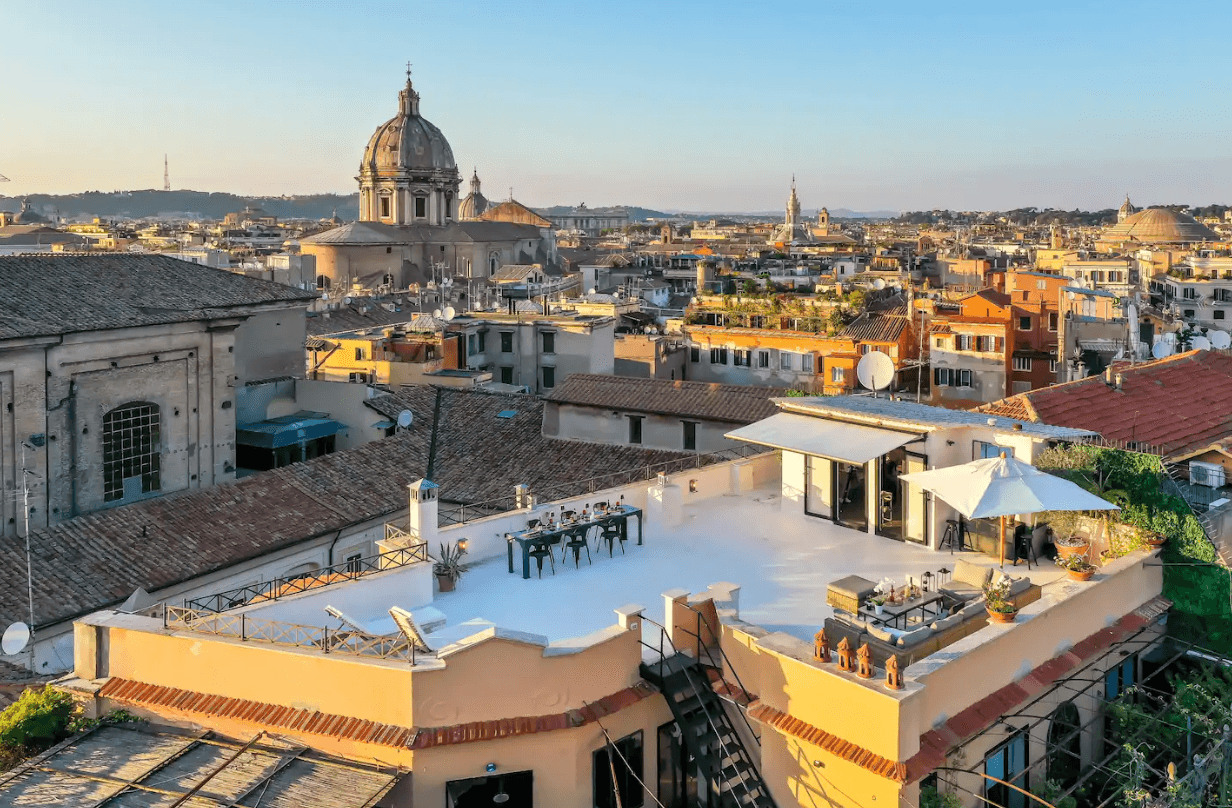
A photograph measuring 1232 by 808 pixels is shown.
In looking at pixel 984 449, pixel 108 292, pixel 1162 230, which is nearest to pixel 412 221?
pixel 108 292

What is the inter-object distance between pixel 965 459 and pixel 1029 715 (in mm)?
3782

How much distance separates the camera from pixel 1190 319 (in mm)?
44531

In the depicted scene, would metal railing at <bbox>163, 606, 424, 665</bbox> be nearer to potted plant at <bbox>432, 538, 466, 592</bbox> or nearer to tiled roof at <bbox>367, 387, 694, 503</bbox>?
potted plant at <bbox>432, 538, 466, 592</bbox>

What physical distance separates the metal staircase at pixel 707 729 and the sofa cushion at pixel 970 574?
2630 millimetres

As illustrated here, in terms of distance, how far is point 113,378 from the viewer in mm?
21734

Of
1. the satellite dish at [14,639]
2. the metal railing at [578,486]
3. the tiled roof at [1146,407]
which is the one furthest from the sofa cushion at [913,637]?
the metal railing at [578,486]

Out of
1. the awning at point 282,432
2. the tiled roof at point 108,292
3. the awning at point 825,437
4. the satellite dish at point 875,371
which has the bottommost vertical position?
the awning at point 282,432

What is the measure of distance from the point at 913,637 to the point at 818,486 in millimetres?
4431

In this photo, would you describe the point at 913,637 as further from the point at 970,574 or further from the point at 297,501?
the point at 297,501

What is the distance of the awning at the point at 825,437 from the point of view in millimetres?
11641

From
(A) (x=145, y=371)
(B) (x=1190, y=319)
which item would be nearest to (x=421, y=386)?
(A) (x=145, y=371)

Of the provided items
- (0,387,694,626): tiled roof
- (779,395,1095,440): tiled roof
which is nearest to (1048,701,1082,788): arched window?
(779,395,1095,440): tiled roof

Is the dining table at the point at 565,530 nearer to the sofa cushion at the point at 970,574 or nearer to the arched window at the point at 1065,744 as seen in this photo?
the sofa cushion at the point at 970,574

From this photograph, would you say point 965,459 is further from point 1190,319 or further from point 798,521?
point 1190,319
